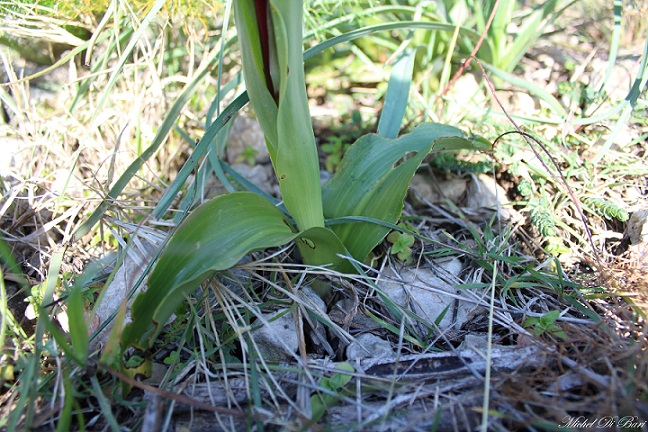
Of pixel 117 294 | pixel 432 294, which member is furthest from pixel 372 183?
pixel 117 294

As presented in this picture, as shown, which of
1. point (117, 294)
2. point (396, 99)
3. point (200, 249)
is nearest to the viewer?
point (200, 249)

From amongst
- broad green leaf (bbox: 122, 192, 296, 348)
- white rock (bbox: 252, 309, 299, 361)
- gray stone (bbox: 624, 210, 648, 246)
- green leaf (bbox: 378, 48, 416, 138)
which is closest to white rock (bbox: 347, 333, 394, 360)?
white rock (bbox: 252, 309, 299, 361)

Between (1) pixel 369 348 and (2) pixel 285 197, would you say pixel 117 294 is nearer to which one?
(2) pixel 285 197

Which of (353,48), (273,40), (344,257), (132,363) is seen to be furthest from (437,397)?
(353,48)

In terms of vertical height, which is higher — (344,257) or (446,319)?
(344,257)

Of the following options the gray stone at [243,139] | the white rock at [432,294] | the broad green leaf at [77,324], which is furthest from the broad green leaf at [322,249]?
the gray stone at [243,139]

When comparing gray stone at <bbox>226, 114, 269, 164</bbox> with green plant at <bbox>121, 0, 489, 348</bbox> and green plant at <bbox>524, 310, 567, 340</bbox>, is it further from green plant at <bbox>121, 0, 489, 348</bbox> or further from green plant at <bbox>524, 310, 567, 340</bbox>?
green plant at <bbox>524, 310, 567, 340</bbox>

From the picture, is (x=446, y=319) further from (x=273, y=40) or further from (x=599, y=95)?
(x=599, y=95)
